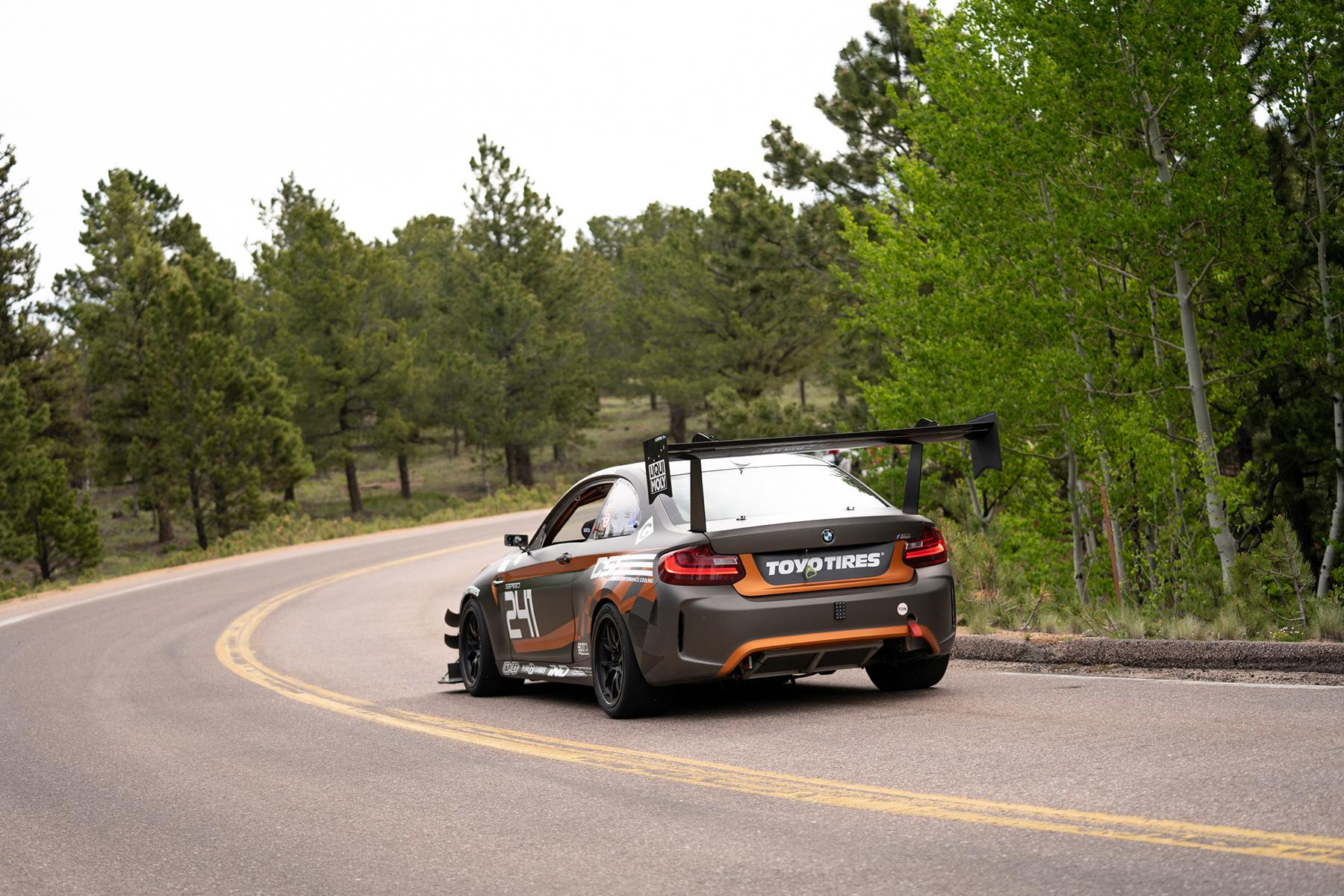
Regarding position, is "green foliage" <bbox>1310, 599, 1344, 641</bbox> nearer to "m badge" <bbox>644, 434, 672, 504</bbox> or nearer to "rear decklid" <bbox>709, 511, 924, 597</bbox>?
"rear decklid" <bbox>709, 511, 924, 597</bbox>

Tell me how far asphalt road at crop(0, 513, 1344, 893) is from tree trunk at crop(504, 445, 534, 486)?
168 feet

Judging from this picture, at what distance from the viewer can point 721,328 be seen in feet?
184

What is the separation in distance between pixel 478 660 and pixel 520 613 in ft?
3.37

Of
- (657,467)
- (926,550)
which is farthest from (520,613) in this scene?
(926,550)

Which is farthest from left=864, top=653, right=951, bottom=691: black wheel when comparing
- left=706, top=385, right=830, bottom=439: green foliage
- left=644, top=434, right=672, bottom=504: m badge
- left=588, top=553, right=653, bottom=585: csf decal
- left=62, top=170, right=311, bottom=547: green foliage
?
left=62, top=170, right=311, bottom=547: green foliage

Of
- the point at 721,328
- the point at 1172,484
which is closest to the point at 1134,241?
the point at 1172,484

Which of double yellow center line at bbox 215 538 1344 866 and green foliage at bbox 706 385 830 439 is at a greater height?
green foliage at bbox 706 385 830 439

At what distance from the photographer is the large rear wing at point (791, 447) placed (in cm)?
809

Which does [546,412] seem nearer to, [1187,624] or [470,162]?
[470,162]

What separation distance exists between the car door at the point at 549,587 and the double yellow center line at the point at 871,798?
2.63 feet

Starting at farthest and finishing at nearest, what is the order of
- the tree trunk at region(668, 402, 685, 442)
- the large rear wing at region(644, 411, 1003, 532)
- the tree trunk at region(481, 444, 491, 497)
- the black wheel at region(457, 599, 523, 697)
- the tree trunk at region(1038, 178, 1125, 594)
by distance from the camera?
the tree trunk at region(668, 402, 685, 442), the tree trunk at region(481, 444, 491, 497), the tree trunk at region(1038, 178, 1125, 594), the black wheel at region(457, 599, 523, 697), the large rear wing at region(644, 411, 1003, 532)

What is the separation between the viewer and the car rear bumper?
8.12 m

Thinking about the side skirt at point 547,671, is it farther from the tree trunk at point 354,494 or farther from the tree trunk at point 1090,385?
the tree trunk at point 354,494

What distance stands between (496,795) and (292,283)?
5108 centimetres
